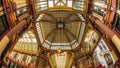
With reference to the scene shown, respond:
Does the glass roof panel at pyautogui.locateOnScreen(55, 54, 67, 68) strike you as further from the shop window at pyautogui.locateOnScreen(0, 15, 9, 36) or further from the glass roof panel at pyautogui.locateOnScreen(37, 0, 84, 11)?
the shop window at pyautogui.locateOnScreen(0, 15, 9, 36)

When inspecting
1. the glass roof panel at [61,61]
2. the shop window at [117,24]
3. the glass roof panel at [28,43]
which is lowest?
the glass roof panel at [61,61]

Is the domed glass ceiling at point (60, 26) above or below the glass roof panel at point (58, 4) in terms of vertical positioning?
below

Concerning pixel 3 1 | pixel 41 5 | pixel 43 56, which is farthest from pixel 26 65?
pixel 3 1

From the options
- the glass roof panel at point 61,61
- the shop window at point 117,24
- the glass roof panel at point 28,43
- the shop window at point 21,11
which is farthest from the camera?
the glass roof panel at point 61,61

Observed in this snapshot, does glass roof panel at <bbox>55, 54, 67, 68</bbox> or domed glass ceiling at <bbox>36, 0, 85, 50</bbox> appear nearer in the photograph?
domed glass ceiling at <bbox>36, 0, 85, 50</bbox>

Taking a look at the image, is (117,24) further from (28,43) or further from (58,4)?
(28,43)

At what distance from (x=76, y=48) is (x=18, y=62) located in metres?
9.85

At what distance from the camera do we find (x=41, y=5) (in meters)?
26.2

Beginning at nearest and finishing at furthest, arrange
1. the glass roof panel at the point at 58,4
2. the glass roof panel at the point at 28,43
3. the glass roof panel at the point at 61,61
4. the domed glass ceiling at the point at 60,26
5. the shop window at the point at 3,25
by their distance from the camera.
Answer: the shop window at the point at 3,25
the glass roof panel at the point at 58,4
the domed glass ceiling at the point at 60,26
the glass roof panel at the point at 28,43
the glass roof panel at the point at 61,61

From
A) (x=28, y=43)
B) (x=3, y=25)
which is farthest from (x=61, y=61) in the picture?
(x=3, y=25)

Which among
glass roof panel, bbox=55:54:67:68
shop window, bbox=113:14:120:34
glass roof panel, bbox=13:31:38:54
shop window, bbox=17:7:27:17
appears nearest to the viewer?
shop window, bbox=113:14:120:34

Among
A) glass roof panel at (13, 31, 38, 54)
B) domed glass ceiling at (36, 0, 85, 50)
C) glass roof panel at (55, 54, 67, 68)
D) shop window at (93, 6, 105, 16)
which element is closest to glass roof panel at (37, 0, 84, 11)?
domed glass ceiling at (36, 0, 85, 50)

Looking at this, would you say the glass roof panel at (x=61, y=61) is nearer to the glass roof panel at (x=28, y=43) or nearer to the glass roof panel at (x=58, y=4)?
the glass roof panel at (x=28, y=43)

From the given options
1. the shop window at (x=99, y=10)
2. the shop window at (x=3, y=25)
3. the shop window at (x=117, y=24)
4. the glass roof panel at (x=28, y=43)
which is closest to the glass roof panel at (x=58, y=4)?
the shop window at (x=99, y=10)
